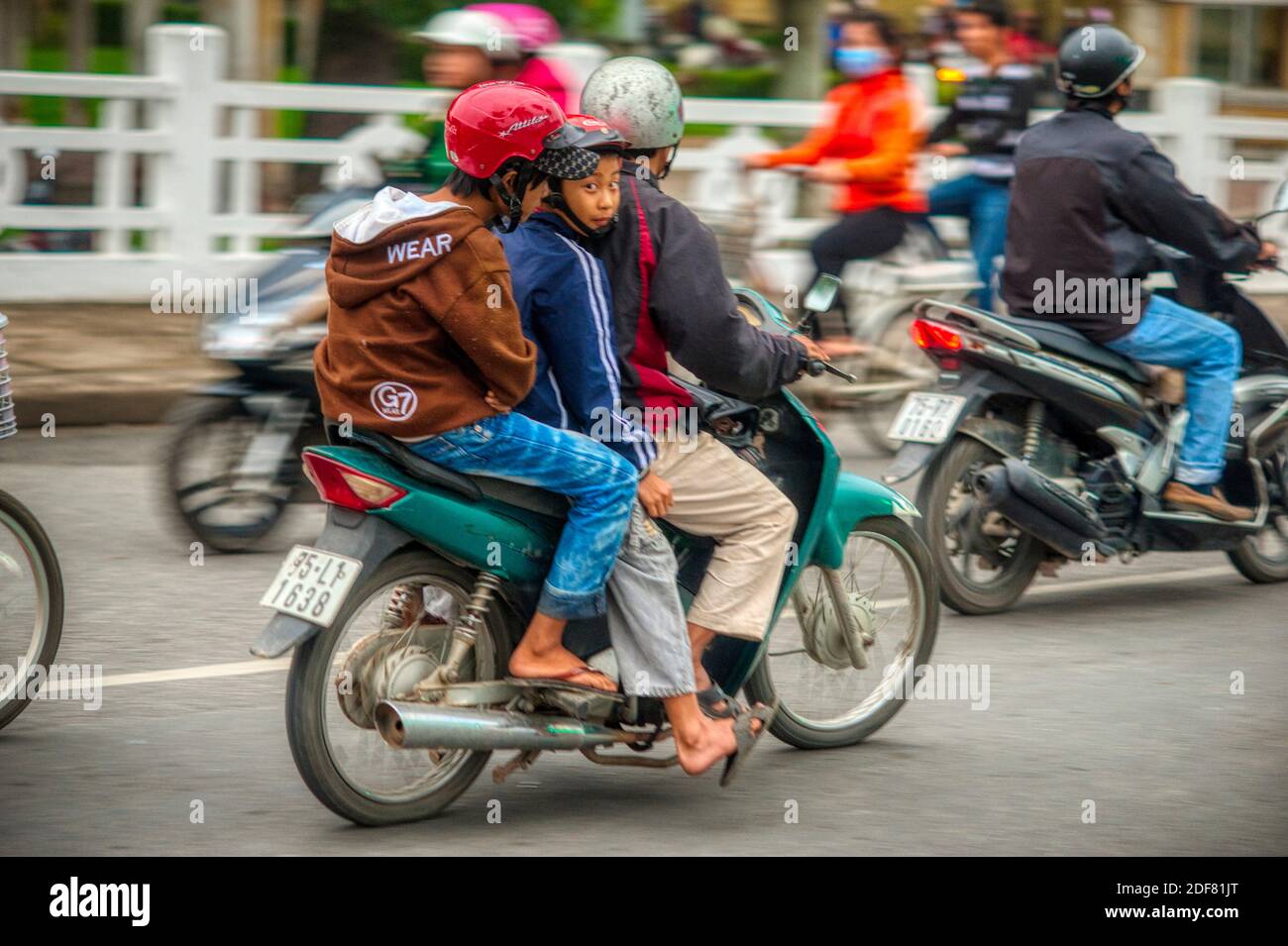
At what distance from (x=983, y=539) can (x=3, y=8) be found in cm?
1481

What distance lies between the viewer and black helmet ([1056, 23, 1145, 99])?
6.87 meters

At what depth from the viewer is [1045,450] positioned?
7.04 m

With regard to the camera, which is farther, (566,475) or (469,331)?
(566,475)

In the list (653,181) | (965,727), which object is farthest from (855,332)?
(653,181)

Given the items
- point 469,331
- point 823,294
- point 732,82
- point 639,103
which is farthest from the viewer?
point 732,82

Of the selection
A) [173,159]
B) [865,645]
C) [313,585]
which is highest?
[173,159]

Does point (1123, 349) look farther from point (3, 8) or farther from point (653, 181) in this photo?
point (3, 8)

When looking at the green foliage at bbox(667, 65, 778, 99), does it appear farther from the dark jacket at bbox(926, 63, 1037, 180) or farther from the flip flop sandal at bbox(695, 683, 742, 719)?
the flip flop sandal at bbox(695, 683, 742, 719)

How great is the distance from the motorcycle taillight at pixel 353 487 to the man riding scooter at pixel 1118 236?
3.35 m

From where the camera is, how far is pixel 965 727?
5.64 meters

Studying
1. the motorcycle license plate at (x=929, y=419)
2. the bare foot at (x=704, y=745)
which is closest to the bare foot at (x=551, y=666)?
the bare foot at (x=704, y=745)

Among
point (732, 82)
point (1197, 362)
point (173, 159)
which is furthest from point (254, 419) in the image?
point (732, 82)

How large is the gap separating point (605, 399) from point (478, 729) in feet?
2.66

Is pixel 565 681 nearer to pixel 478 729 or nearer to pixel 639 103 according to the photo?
pixel 478 729
